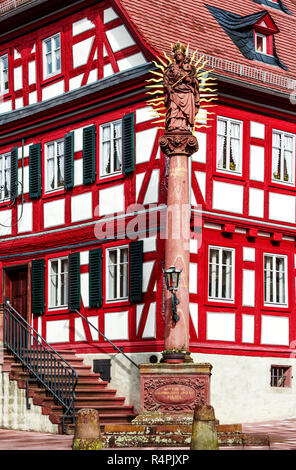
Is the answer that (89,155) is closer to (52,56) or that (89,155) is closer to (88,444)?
(52,56)

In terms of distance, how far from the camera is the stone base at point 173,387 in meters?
19.2

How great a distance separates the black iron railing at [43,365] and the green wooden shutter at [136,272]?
84.9 inches

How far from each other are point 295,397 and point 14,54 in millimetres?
11479

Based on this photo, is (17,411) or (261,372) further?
(261,372)

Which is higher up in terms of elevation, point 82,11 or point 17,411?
point 82,11

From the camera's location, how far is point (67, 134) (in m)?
27.0

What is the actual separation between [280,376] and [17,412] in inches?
258

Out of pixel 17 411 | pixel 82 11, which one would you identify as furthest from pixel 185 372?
pixel 82 11

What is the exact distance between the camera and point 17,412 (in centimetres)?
2278

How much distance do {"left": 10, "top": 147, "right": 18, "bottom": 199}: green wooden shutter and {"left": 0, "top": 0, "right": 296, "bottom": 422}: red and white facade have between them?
0.31m

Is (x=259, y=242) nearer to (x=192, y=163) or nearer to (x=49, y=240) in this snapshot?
(x=192, y=163)

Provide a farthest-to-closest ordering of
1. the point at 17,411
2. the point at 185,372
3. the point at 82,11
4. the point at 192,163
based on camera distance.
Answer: the point at 82,11 < the point at 192,163 < the point at 17,411 < the point at 185,372

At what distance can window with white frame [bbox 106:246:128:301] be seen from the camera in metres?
25.0

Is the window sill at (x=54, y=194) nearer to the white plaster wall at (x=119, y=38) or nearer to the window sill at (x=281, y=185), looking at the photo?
the white plaster wall at (x=119, y=38)
